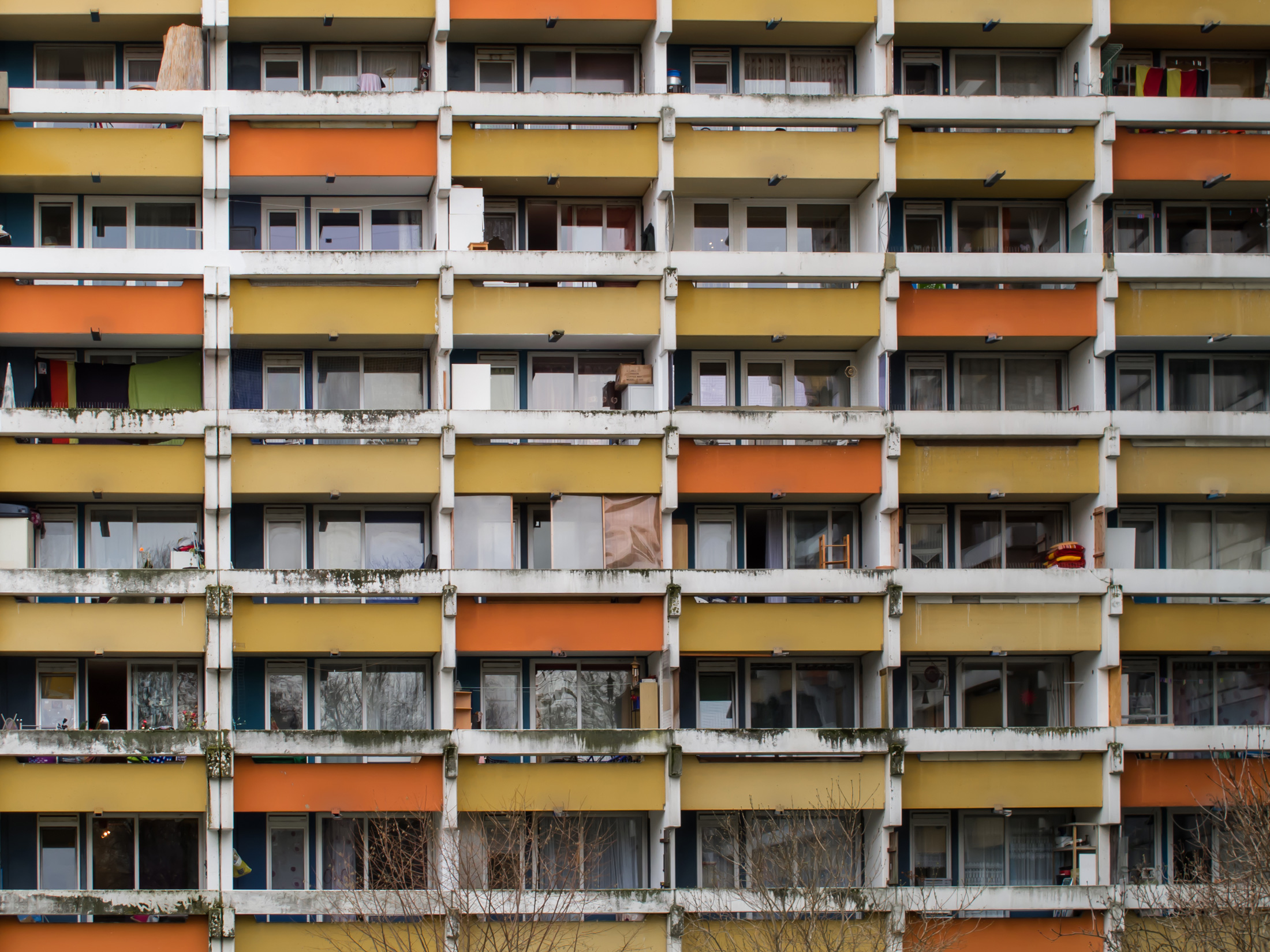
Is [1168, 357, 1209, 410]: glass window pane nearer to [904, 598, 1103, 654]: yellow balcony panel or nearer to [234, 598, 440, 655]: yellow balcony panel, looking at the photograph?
[904, 598, 1103, 654]: yellow balcony panel

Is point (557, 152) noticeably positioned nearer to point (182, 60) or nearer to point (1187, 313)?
point (182, 60)

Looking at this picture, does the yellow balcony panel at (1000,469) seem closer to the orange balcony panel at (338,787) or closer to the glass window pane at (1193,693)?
the glass window pane at (1193,693)

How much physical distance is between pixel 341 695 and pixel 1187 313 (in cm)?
2515

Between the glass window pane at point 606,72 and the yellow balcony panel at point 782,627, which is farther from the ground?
the glass window pane at point 606,72

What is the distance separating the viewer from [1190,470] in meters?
45.0

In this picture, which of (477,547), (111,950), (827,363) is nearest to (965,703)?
(827,363)

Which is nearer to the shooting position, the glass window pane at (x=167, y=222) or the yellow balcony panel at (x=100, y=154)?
the yellow balcony panel at (x=100, y=154)

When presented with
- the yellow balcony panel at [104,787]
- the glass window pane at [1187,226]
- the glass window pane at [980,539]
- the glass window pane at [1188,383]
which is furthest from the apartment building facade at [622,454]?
the glass window pane at [1187,226]

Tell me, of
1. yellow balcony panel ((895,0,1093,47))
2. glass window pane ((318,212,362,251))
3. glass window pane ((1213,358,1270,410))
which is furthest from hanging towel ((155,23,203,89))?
glass window pane ((1213,358,1270,410))

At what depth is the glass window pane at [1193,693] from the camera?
150 ft

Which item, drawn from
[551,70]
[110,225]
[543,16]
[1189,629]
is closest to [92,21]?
[110,225]

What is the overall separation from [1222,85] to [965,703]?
19.2m

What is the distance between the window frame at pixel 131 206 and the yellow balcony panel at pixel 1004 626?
22030mm

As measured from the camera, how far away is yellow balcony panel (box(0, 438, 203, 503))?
4306 cm
